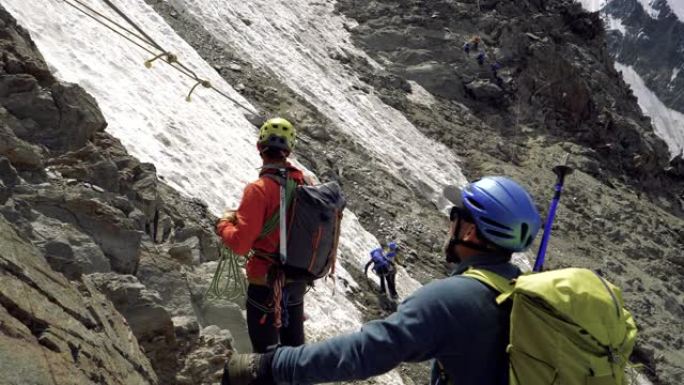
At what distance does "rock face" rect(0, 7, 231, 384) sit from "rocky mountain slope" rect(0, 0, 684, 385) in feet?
0.06

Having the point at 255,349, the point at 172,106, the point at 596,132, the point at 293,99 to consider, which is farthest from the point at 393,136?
the point at 255,349

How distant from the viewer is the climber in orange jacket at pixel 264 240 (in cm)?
477

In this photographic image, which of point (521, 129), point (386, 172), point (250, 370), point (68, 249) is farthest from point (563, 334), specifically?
point (521, 129)

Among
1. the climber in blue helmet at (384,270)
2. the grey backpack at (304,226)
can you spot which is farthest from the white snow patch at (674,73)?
the grey backpack at (304,226)

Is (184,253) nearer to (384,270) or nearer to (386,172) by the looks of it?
(384,270)

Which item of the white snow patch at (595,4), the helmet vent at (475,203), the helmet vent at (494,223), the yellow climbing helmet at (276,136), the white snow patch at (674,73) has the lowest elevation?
the yellow climbing helmet at (276,136)

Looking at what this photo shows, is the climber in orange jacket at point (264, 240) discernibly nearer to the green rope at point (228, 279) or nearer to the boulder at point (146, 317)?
the green rope at point (228, 279)

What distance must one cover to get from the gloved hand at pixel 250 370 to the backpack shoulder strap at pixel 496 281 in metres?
0.97

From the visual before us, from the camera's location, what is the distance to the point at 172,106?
46.5ft

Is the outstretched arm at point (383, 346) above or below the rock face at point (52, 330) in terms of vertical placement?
above

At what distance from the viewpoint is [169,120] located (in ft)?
43.6

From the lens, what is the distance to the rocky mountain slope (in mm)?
5277

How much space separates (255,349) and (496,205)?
270 centimetres

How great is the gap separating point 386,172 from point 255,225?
17.8 metres
